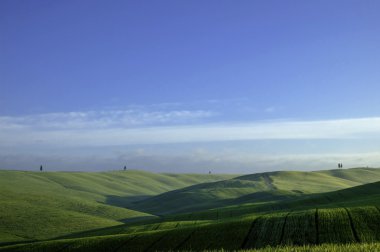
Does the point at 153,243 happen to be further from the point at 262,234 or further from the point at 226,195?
the point at 226,195

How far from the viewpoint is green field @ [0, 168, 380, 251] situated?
39469 mm

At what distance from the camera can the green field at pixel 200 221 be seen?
39469mm

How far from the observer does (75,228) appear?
87562mm

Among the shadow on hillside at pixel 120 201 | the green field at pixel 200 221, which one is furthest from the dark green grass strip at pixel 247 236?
the shadow on hillside at pixel 120 201

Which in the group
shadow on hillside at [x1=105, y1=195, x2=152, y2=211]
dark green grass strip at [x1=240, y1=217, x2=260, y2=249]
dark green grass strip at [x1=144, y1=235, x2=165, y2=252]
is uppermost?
dark green grass strip at [x1=240, y1=217, x2=260, y2=249]

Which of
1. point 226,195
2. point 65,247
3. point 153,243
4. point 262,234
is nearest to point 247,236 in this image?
point 262,234

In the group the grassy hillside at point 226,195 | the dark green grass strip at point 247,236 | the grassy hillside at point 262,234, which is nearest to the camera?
the grassy hillside at point 262,234

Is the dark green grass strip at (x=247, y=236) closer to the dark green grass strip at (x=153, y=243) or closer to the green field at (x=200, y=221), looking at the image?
the green field at (x=200, y=221)

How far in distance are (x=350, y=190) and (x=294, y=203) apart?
12939 millimetres

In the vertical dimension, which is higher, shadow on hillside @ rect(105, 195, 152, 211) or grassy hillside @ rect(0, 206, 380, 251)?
grassy hillside @ rect(0, 206, 380, 251)

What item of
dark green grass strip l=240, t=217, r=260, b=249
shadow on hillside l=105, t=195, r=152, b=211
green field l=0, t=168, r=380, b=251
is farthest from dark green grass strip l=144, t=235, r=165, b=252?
shadow on hillside l=105, t=195, r=152, b=211

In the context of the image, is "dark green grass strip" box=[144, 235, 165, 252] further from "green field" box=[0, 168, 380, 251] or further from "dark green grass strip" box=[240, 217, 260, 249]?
"dark green grass strip" box=[240, 217, 260, 249]

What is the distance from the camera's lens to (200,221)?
64.1 m

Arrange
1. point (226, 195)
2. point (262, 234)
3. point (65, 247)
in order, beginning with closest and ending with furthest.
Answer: point (262, 234)
point (65, 247)
point (226, 195)
